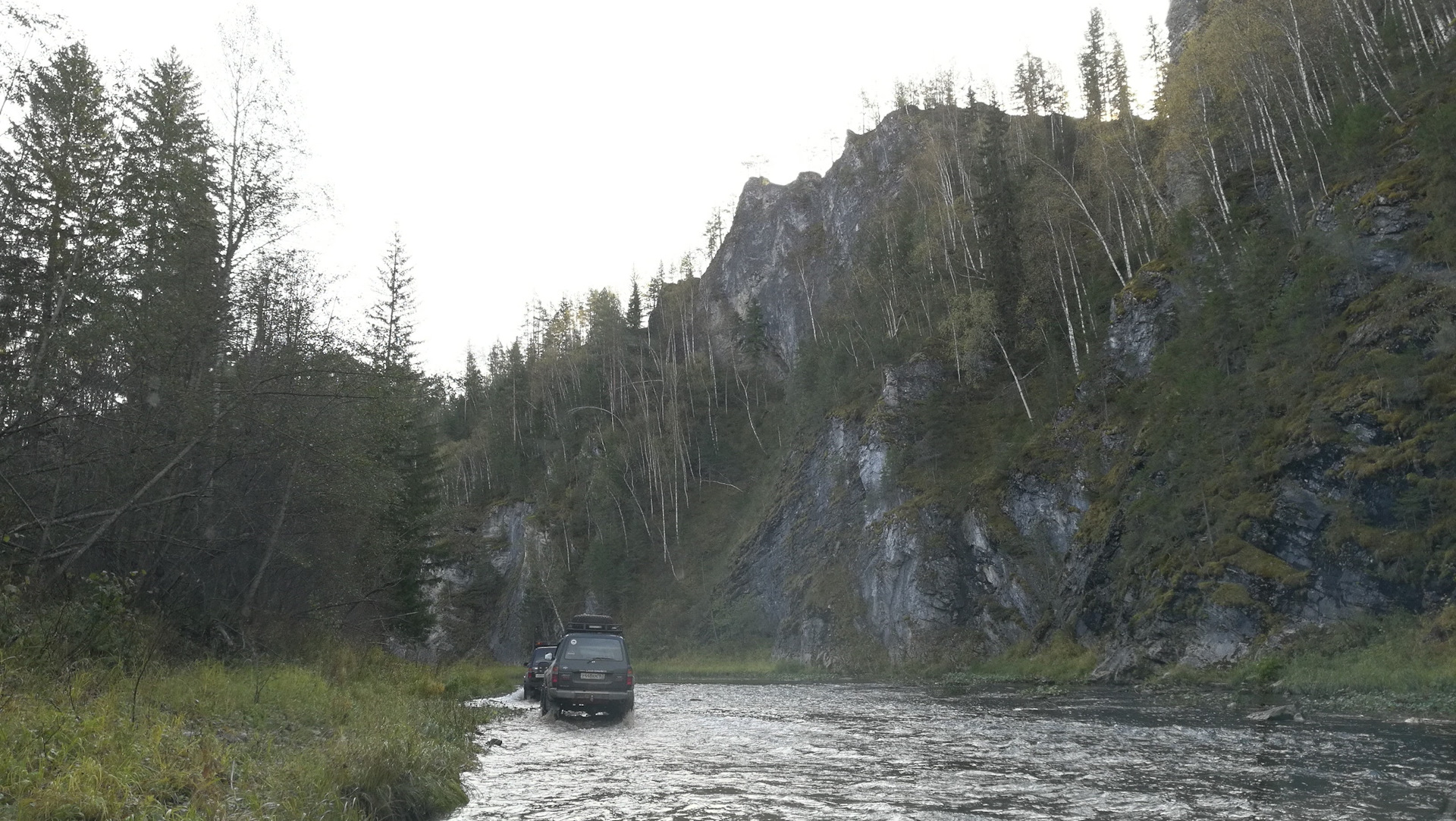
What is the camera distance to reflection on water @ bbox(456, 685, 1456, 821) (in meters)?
9.87

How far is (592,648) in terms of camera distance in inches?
869

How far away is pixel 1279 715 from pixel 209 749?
19.4m

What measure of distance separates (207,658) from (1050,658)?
29.7 metres

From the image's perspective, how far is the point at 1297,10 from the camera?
44.9 meters

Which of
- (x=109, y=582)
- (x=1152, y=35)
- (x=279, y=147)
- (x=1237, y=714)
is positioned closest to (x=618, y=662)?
(x=109, y=582)

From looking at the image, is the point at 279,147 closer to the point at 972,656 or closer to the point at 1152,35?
the point at 972,656

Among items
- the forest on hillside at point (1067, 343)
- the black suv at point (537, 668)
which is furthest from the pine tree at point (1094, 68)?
the black suv at point (537, 668)

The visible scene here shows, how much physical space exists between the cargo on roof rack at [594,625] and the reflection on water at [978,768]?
8.62 ft

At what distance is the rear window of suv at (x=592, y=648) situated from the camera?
21.9 metres

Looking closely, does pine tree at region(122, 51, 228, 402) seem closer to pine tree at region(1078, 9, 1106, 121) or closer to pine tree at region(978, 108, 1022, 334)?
pine tree at region(978, 108, 1022, 334)

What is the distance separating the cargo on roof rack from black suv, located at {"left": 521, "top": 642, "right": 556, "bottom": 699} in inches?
219

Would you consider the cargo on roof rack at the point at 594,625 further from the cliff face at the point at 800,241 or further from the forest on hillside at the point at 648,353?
the cliff face at the point at 800,241

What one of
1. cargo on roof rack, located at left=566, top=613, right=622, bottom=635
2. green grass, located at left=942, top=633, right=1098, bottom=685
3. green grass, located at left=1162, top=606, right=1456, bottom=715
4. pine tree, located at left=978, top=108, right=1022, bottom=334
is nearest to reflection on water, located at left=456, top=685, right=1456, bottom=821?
cargo on roof rack, located at left=566, top=613, right=622, bottom=635

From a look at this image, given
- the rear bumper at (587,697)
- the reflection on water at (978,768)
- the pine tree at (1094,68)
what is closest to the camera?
the reflection on water at (978,768)
